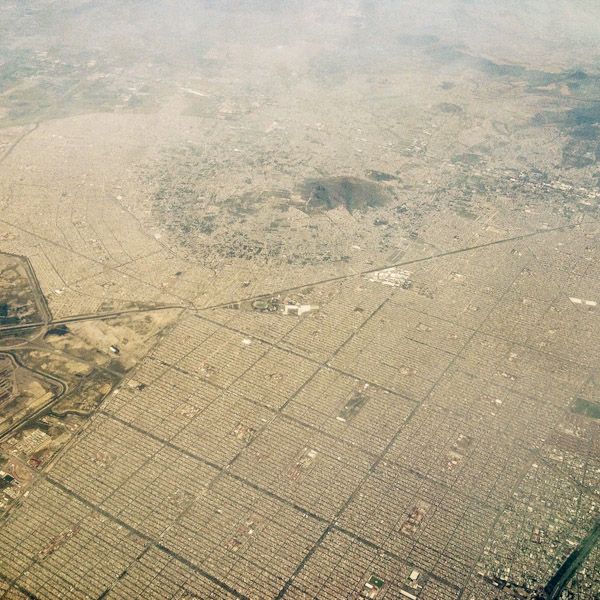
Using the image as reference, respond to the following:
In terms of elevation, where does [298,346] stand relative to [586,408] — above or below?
above

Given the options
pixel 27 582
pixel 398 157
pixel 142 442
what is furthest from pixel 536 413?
pixel 398 157

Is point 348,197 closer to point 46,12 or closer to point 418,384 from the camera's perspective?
point 418,384

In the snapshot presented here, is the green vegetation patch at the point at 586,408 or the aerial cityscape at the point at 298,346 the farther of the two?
the green vegetation patch at the point at 586,408

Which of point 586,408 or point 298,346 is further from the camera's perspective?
point 298,346

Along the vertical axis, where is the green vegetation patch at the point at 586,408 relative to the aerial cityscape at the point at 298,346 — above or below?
below

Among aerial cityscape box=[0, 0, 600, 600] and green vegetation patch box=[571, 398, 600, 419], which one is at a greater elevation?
aerial cityscape box=[0, 0, 600, 600]

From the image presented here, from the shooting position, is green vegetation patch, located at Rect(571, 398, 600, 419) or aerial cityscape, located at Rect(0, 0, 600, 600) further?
green vegetation patch, located at Rect(571, 398, 600, 419)

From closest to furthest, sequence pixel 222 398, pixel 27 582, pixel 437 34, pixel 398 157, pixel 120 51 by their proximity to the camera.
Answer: pixel 27 582 → pixel 222 398 → pixel 398 157 → pixel 120 51 → pixel 437 34

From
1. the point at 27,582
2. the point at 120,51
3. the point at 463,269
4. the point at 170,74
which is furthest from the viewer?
the point at 120,51
